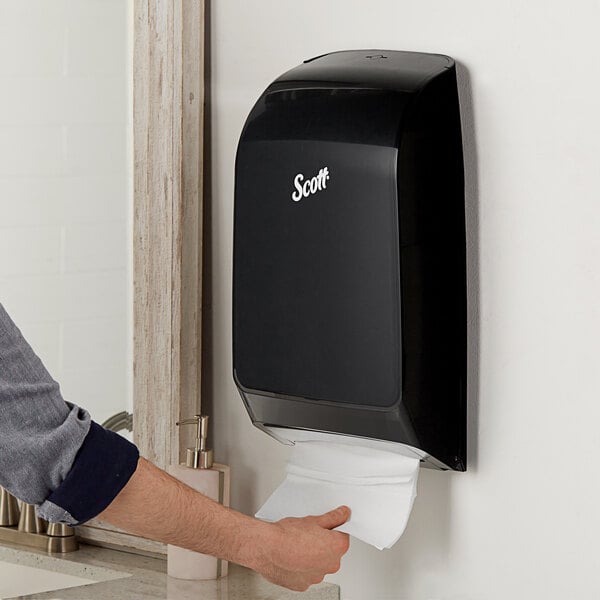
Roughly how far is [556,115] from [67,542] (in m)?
0.94

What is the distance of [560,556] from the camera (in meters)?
1.20

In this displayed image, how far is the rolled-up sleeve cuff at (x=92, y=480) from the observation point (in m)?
1.07

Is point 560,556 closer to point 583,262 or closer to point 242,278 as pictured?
point 583,262

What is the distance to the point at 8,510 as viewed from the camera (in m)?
1.63

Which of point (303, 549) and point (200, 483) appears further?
point (200, 483)

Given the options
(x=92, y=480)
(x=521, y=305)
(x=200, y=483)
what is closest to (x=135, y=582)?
(x=200, y=483)

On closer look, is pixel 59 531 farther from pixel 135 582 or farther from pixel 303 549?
pixel 303 549

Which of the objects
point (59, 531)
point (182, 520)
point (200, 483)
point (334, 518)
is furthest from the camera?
point (59, 531)

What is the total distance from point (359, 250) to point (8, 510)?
0.79 m

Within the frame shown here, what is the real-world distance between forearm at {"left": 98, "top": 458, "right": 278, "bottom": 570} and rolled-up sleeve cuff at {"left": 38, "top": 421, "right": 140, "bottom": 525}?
1.1 inches

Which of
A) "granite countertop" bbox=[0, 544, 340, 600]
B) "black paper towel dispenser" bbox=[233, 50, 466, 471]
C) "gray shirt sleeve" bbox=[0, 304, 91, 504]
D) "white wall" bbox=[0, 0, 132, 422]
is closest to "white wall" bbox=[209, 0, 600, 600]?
"black paper towel dispenser" bbox=[233, 50, 466, 471]

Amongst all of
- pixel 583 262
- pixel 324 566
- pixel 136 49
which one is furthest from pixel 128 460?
pixel 136 49

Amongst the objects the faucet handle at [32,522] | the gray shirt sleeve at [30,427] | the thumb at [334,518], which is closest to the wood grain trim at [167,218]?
the faucet handle at [32,522]

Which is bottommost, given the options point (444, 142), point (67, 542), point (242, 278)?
point (67, 542)
